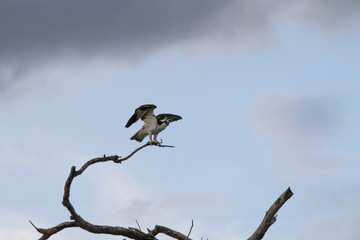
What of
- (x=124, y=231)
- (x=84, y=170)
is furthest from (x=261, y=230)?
(x=84, y=170)

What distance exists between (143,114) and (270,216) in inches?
316

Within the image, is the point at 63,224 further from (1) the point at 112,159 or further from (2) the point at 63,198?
(1) the point at 112,159

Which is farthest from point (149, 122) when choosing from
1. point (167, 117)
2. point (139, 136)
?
point (167, 117)

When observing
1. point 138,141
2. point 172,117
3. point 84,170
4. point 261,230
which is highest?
point 172,117

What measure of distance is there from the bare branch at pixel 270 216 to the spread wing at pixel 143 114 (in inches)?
264

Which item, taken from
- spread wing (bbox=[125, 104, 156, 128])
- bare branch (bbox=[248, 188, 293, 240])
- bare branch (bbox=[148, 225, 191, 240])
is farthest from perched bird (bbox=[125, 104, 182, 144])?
bare branch (bbox=[248, 188, 293, 240])

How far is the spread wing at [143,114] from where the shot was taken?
19784mm

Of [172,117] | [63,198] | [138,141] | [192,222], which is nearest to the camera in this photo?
[63,198]

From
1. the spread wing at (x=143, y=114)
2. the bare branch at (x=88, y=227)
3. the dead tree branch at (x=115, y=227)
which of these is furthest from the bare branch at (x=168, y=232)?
the spread wing at (x=143, y=114)

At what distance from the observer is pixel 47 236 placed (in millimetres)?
13984

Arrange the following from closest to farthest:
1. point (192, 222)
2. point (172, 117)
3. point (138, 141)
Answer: point (192, 222) → point (138, 141) → point (172, 117)

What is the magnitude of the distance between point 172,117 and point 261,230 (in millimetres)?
8902

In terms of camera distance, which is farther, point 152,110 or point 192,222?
point 152,110

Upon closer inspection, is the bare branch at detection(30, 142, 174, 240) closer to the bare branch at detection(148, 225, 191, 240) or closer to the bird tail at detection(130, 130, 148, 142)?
the bare branch at detection(148, 225, 191, 240)
